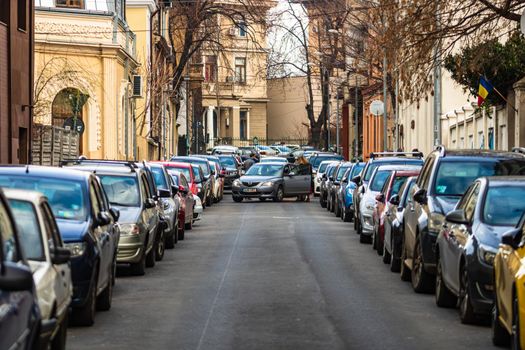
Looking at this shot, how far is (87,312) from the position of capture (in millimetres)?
13133

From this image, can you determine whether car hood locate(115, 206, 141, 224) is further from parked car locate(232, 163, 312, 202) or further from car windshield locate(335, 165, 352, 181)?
parked car locate(232, 163, 312, 202)

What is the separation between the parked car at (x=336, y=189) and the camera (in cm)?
3750

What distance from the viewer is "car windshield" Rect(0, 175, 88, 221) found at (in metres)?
14.2

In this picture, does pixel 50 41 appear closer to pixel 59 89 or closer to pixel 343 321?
pixel 59 89

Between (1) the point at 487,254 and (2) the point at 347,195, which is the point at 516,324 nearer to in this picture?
(1) the point at 487,254

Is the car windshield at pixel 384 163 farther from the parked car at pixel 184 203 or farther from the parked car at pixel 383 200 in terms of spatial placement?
the parked car at pixel 383 200

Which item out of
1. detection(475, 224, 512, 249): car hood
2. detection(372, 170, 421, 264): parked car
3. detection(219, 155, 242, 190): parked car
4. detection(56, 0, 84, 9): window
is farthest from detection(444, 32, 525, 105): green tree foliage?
detection(219, 155, 242, 190): parked car

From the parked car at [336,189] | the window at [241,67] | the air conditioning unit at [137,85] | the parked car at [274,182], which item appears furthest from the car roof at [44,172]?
the window at [241,67]

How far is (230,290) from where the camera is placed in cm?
1684

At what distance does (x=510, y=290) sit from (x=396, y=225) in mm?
8908

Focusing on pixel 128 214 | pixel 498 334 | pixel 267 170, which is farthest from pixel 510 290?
pixel 267 170

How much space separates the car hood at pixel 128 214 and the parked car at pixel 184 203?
337 inches

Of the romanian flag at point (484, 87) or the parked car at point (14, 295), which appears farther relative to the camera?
the romanian flag at point (484, 87)

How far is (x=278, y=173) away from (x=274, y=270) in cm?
2850
